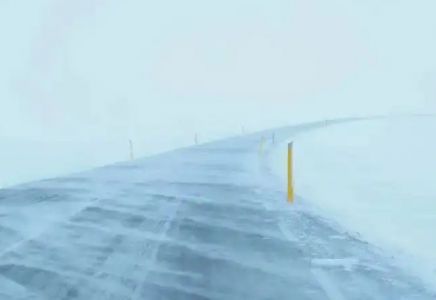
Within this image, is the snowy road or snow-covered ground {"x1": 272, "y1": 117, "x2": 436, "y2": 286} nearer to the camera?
the snowy road

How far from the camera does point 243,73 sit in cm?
7712

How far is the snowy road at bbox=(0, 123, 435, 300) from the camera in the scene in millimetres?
6320

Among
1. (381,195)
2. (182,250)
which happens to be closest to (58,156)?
(381,195)

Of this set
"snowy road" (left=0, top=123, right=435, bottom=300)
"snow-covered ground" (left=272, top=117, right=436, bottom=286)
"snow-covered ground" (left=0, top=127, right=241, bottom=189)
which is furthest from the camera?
"snow-covered ground" (left=0, top=127, right=241, bottom=189)

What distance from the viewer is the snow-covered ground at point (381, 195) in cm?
790

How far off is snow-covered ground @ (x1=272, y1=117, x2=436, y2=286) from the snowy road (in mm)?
457

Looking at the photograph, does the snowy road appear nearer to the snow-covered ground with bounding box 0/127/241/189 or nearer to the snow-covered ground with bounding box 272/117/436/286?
the snow-covered ground with bounding box 272/117/436/286

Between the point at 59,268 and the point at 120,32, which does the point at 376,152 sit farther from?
the point at 120,32

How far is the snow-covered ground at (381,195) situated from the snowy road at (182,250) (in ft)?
1.50

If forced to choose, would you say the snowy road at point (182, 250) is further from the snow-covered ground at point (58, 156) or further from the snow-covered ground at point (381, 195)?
the snow-covered ground at point (58, 156)

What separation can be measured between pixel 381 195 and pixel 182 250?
5.36 m

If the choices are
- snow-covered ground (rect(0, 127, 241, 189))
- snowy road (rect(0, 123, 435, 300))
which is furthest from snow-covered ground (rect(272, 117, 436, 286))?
snow-covered ground (rect(0, 127, 241, 189))

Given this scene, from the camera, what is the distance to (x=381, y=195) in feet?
38.6

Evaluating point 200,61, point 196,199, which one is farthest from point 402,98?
point 196,199
